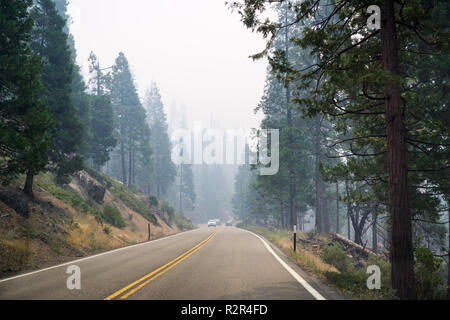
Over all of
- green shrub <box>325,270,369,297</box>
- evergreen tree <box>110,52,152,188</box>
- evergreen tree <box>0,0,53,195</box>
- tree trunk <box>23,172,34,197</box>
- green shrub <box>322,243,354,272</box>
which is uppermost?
evergreen tree <box>110,52,152,188</box>

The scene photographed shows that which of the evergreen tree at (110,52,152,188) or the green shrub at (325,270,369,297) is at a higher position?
the evergreen tree at (110,52,152,188)

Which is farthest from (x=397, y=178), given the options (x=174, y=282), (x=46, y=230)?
(x=46, y=230)

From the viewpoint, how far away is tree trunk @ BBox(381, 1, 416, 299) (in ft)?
21.9

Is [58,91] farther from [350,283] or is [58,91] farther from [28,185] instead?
[350,283]

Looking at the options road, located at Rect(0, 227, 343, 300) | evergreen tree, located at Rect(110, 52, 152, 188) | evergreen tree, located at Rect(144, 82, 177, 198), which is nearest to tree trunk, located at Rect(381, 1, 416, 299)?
road, located at Rect(0, 227, 343, 300)

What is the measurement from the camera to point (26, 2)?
1319 cm

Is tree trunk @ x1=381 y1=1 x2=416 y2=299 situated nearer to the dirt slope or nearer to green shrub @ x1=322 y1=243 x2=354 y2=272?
green shrub @ x1=322 y1=243 x2=354 y2=272

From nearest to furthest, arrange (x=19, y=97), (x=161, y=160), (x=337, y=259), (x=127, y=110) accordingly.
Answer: (x=19, y=97), (x=337, y=259), (x=127, y=110), (x=161, y=160)

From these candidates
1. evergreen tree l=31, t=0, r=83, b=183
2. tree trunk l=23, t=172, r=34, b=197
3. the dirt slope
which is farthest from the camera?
evergreen tree l=31, t=0, r=83, b=183

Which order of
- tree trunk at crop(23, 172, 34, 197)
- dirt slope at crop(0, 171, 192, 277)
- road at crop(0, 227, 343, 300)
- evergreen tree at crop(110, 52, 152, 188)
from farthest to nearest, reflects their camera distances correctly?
evergreen tree at crop(110, 52, 152, 188) < tree trunk at crop(23, 172, 34, 197) < dirt slope at crop(0, 171, 192, 277) < road at crop(0, 227, 343, 300)

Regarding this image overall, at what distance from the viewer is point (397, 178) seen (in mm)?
6977

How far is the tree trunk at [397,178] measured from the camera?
6.67 meters
